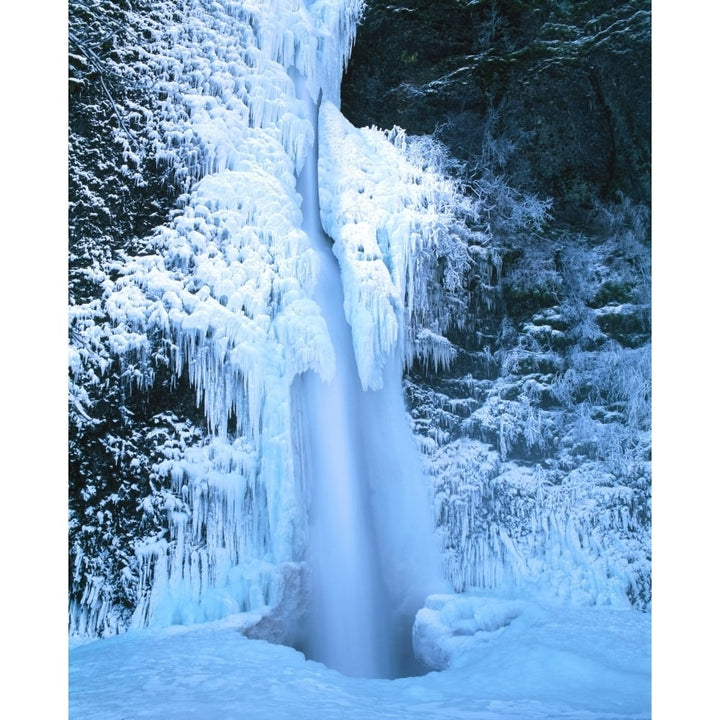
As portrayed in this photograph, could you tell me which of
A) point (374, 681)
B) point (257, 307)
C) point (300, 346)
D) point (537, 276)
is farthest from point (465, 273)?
point (374, 681)

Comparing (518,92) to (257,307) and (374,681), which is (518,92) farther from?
(374,681)

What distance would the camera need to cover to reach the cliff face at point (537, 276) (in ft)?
10.9

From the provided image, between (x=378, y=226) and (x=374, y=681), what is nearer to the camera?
(x=374, y=681)

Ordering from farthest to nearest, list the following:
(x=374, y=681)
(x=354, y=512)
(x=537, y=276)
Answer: (x=537, y=276), (x=354, y=512), (x=374, y=681)

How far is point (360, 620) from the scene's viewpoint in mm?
3400

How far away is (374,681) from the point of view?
3.04m

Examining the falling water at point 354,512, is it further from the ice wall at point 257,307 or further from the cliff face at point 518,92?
the cliff face at point 518,92

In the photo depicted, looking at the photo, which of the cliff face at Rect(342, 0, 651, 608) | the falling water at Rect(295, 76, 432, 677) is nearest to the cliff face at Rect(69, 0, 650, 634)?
the cliff face at Rect(342, 0, 651, 608)

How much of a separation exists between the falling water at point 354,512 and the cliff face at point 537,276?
170 millimetres

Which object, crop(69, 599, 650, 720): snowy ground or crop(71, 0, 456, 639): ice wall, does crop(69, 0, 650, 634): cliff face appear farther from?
crop(69, 599, 650, 720): snowy ground

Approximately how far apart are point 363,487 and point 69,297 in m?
1.55

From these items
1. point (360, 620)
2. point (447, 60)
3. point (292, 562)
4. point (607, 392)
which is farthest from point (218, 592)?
point (447, 60)

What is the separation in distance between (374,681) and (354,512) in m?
0.72

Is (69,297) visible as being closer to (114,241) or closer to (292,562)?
(114,241)
